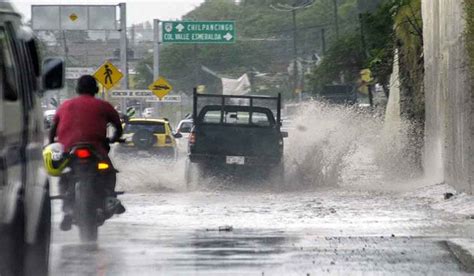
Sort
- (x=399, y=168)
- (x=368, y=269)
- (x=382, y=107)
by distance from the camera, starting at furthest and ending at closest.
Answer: (x=382, y=107) < (x=399, y=168) < (x=368, y=269)

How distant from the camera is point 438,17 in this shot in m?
23.2

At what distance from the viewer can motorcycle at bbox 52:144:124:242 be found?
13172 millimetres

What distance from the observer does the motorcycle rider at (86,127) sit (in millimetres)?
13414

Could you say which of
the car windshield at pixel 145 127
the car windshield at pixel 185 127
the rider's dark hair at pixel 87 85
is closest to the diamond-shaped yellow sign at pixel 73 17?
the car windshield at pixel 185 127

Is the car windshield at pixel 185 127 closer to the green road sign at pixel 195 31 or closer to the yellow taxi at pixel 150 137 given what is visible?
the green road sign at pixel 195 31

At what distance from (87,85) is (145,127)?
21.6m

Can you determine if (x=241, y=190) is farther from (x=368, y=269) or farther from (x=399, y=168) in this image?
(x=368, y=269)

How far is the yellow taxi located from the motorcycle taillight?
1750cm

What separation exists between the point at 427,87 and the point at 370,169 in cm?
640

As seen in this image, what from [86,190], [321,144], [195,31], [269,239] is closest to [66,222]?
[86,190]

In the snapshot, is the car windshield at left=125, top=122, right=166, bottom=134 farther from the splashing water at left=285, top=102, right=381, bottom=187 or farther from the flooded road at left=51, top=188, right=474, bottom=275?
the flooded road at left=51, top=188, right=474, bottom=275

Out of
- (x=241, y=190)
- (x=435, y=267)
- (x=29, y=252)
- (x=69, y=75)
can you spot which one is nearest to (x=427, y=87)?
(x=241, y=190)

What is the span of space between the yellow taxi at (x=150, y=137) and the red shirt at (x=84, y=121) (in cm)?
1706

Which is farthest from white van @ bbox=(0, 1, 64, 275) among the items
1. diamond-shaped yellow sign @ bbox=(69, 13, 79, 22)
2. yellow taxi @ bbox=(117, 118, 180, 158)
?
diamond-shaped yellow sign @ bbox=(69, 13, 79, 22)
